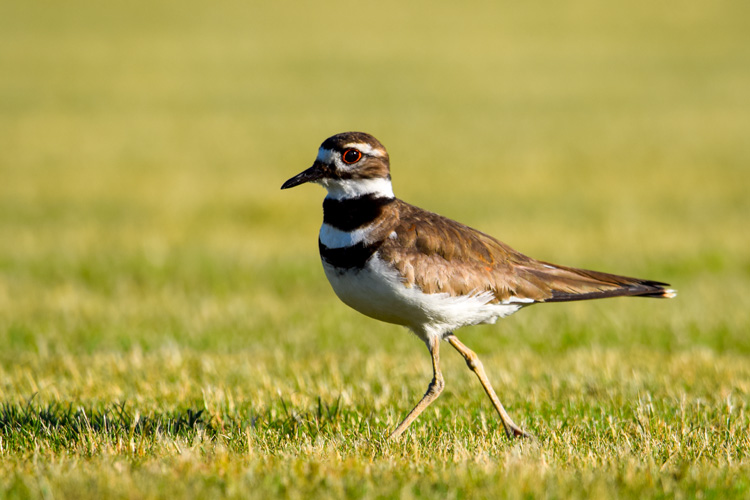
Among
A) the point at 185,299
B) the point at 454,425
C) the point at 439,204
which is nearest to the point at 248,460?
the point at 454,425

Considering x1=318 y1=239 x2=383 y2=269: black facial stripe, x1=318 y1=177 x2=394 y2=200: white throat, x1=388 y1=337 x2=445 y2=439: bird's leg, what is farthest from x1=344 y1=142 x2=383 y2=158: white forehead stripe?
x1=388 y1=337 x2=445 y2=439: bird's leg

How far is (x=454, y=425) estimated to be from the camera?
5848mm

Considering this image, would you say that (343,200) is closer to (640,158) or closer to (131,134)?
(640,158)

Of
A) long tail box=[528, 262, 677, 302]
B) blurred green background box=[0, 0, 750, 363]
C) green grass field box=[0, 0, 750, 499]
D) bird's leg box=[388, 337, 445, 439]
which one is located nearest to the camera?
green grass field box=[0, 0, 750, 499]

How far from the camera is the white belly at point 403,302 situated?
532 centimetres

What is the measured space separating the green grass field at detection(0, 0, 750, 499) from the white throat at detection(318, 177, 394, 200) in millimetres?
1469

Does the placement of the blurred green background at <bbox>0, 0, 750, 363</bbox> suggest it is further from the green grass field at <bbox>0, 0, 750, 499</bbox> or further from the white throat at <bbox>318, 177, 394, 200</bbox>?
the white throat at <bbox>318, 177, 394, 200</bbox>

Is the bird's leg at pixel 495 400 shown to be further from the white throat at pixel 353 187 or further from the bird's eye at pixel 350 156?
the bird's eye at pixel 350 156

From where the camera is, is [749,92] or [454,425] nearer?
[454,425]

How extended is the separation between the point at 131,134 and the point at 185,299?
51.0 feet

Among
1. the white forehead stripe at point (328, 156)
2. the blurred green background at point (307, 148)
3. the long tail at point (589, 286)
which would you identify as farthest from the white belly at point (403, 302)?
the blurred green background at point (307, 148)

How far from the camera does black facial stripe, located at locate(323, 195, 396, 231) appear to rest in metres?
5.55

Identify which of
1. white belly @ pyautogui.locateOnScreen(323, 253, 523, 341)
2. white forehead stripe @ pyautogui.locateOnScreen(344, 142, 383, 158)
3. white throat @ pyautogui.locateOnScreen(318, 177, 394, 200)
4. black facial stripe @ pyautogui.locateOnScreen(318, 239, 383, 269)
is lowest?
white belly @ pyautogui.locateOnScreen(323, 253, 523, 341)

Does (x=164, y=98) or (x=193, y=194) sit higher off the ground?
(x=164, y=98)
